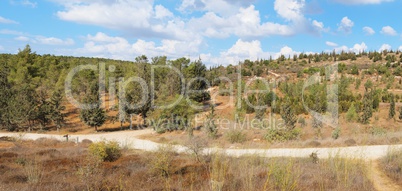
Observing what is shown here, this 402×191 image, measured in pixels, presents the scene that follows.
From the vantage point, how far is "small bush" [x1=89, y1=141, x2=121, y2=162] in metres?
11.7

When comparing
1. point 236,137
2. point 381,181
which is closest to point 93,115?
point 236,137

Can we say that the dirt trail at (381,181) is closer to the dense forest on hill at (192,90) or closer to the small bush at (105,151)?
the small bush at (105,151)

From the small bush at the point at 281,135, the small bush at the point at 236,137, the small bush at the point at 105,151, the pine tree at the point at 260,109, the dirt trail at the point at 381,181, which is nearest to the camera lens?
the dirt trail at the point at 381,181

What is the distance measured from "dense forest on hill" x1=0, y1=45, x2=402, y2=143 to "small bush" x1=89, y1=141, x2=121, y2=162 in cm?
1095

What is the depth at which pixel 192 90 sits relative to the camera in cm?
4878

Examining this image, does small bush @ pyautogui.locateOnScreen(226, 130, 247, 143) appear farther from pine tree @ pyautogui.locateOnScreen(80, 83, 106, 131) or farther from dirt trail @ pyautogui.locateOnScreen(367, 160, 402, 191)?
pine tree @ pyautogui.locateOnScreen(80, 83, 106, 131)

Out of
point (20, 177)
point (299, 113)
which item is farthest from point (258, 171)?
point (299, 113)

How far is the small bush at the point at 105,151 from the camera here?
461 inches

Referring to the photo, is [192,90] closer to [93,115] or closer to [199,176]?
[93,115]

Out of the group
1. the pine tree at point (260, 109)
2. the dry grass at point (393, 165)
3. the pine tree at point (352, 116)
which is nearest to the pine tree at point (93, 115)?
the pine tree at point (260, 109)

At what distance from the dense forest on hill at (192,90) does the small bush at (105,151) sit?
431 inches

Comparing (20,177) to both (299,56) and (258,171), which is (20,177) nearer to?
(258,171)

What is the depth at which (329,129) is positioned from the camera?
23.8 m

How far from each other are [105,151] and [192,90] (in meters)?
36.9
